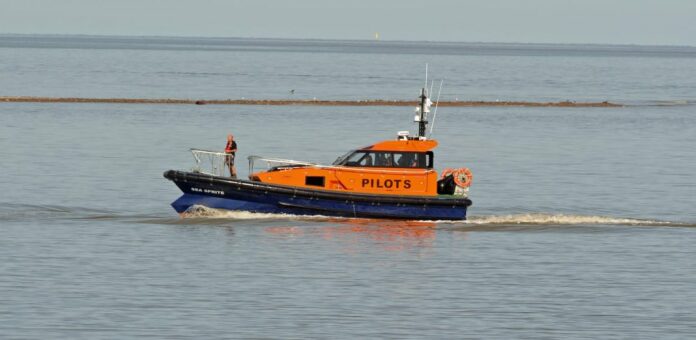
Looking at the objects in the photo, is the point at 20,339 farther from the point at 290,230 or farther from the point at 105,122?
the point at 105,122

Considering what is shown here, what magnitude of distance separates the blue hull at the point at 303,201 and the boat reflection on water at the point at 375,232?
0.24 meters

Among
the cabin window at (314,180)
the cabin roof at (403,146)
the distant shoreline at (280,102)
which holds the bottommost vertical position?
the distant shoreline at (280,102)

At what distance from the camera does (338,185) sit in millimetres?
39875

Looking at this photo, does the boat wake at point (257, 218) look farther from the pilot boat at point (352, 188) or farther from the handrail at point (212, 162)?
the handrail at point (212, 162)

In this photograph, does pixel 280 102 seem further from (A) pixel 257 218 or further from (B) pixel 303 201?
(B) pixel 303 201

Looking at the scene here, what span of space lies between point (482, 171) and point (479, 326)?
30.8 metres

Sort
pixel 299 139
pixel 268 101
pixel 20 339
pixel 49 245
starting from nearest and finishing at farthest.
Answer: pixel 20 339
pixel 49 245
pixel 299 139
pixel 268 101

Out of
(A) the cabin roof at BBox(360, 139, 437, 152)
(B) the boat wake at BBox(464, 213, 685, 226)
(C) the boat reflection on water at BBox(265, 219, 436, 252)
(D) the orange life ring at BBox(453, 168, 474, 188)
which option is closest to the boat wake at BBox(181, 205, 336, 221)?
(C) the boat reflection on water at BBox(265, 219, 436, 252)

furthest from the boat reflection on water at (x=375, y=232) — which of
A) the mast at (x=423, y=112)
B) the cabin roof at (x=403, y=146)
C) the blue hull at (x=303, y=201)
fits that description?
the mast at (x=423, y=112)

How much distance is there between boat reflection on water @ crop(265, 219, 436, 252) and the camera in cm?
3741

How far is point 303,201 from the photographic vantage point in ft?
130

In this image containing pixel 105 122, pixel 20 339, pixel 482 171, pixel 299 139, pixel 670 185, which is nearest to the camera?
pixel 20 339

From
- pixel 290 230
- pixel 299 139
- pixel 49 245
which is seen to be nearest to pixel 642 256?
pixel 290 230

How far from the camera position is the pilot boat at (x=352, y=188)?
130 feet
